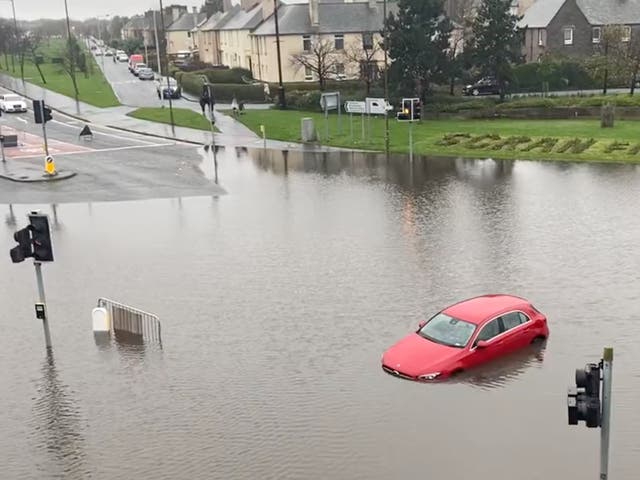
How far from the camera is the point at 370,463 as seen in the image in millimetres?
12844

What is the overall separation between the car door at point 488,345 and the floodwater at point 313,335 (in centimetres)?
45

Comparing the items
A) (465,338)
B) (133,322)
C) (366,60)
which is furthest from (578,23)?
(133,322)

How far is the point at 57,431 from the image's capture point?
46.9ft

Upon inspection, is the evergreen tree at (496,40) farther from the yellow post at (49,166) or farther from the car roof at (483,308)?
the car roof at (483,308)

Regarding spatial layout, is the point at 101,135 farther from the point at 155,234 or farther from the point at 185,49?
the point at 185,49

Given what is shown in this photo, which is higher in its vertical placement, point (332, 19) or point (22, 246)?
point (332, 19)

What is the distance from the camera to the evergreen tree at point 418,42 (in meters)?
54.9

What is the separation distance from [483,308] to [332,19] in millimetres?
60298

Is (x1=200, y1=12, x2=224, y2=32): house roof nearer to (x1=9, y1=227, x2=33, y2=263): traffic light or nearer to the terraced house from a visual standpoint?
the terraced house

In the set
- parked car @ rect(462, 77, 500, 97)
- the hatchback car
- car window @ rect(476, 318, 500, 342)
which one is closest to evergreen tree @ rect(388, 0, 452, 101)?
parked car @ rect(462, 77, 500, 97)

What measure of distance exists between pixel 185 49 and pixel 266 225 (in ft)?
331

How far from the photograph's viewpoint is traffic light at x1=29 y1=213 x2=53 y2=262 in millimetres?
17062

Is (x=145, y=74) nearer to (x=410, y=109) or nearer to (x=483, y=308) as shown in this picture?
(x=410, y=109)

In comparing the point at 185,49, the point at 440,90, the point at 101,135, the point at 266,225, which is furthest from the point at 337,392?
the point at 185,49
